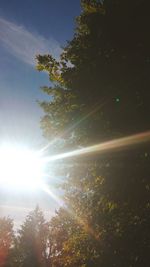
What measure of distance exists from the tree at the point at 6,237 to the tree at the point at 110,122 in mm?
32434

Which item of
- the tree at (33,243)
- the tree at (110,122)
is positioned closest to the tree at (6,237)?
the tree at (33,243)

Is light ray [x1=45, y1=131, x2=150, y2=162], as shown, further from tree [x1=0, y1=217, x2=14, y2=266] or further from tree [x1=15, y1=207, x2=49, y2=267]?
tree [x1=0, y1=217, x2=14, y2=266]

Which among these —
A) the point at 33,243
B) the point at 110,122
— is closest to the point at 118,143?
the point at 110,122

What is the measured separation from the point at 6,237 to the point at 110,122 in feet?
121

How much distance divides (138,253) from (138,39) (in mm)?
6079

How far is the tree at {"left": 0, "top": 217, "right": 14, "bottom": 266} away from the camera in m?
38.6

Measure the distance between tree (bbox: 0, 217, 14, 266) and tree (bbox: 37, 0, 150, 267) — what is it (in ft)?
106

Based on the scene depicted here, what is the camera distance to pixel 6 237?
41031 mm

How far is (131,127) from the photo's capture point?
331 inches

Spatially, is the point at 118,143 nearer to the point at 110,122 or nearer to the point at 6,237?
the point at 110,122

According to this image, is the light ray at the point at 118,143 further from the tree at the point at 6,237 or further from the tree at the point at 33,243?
the tree at the point at 6,237

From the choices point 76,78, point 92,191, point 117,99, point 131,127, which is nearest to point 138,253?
point 92,191

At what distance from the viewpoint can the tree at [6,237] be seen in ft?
127

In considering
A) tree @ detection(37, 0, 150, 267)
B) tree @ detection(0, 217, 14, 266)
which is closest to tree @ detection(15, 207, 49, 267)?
tree @ detection(0, 217, 14, 266)
